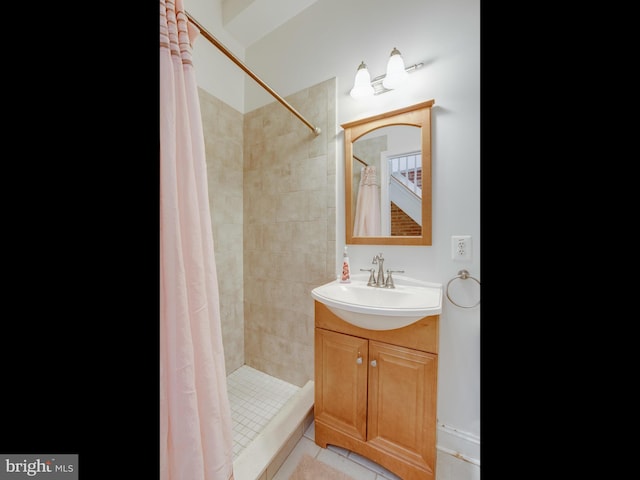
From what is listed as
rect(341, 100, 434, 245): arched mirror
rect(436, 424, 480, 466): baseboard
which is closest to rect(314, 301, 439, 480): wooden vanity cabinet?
rect(436, 424, 480, 466): baseboard

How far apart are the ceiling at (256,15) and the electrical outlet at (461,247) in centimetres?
165

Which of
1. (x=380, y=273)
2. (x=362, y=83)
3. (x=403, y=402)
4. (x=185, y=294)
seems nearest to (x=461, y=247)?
(x=380, y=273)

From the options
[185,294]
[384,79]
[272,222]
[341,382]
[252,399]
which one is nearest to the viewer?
[185,294]

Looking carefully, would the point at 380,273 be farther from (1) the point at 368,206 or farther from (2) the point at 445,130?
(2) the point at 445,130

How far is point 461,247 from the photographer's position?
3.95 ft

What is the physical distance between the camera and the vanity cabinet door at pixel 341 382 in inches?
44.1

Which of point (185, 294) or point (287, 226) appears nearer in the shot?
point (185, 294)

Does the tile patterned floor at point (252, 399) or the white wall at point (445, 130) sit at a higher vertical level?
the white wall at point (445, 130)

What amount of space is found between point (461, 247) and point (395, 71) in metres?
0.90

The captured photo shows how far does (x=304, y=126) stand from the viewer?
5.39ft

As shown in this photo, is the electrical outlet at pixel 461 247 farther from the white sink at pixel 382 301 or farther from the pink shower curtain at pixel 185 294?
the pink shower curtain at pixel 185 294

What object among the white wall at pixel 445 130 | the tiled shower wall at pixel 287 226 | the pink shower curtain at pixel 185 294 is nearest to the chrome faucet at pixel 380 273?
the white wall at pixel 445 130

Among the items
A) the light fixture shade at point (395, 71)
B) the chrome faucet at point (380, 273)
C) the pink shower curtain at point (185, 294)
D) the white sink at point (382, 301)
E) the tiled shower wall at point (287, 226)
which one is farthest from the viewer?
the tiled shower wall at point (287, 226)
